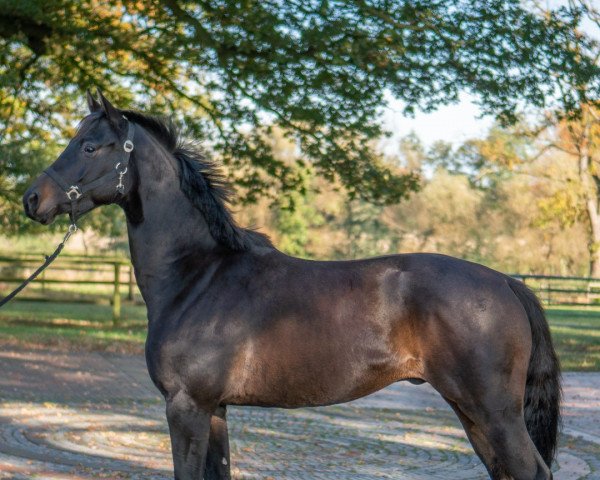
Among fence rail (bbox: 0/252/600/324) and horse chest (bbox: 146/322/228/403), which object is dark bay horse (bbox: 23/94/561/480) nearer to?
horse chest (bbox: 146/322/228/403)

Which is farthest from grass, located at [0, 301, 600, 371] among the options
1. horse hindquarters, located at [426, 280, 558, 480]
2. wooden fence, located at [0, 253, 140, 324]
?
horse hindquarters, located at [426, 280, 558, 480]

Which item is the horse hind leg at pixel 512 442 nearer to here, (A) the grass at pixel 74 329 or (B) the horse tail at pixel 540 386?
(B) the horse tail at pixel 540 386

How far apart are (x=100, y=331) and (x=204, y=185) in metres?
14.4

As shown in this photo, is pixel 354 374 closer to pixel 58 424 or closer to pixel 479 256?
pixel 58 424

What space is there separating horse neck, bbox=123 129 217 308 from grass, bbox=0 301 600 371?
36.5 ft

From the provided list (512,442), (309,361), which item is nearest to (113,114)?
(309,361)

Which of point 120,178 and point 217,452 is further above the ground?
point 120,178

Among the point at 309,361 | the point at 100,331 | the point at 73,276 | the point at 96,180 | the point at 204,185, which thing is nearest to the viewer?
the point at 309,361

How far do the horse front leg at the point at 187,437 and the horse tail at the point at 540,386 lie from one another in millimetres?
1876

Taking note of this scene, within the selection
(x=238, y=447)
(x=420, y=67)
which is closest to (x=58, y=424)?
→ (x=238, y=447)

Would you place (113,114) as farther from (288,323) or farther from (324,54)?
(324,54)

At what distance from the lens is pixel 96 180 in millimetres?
4773

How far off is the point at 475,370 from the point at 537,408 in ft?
2.03

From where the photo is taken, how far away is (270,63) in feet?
42.6
